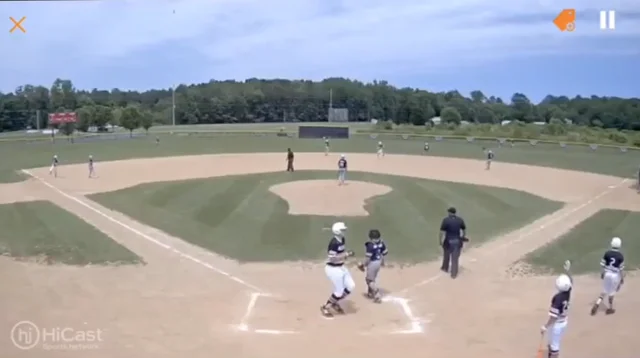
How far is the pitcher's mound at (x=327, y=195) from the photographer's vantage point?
977 inches

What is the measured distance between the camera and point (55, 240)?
19609 mm

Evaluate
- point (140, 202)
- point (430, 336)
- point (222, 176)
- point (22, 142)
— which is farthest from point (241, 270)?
point (22, 142)

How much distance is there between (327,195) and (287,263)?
11.2 m

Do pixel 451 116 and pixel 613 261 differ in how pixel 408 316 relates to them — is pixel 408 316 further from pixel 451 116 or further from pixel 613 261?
pixel 451 116

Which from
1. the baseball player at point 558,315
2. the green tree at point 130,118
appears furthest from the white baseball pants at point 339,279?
the green tree at point 130,118

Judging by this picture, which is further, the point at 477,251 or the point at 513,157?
the point at 513,157

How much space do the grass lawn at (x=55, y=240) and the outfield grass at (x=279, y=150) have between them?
1665 centimetres

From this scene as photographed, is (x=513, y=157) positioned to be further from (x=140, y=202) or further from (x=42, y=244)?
(x=42, y=244)

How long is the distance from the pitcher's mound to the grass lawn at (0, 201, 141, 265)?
7423 millimetres

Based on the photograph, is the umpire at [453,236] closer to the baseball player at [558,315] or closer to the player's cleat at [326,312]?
the player's cleat at [326,312]

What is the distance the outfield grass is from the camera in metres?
48.1

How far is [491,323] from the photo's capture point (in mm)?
12453

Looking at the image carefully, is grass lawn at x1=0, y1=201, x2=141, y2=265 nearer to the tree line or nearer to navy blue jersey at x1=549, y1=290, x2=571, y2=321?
navy blue jersey at x1=549, y1=290, x2=571, y2=321

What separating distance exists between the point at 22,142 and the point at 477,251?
49826 millimetres
